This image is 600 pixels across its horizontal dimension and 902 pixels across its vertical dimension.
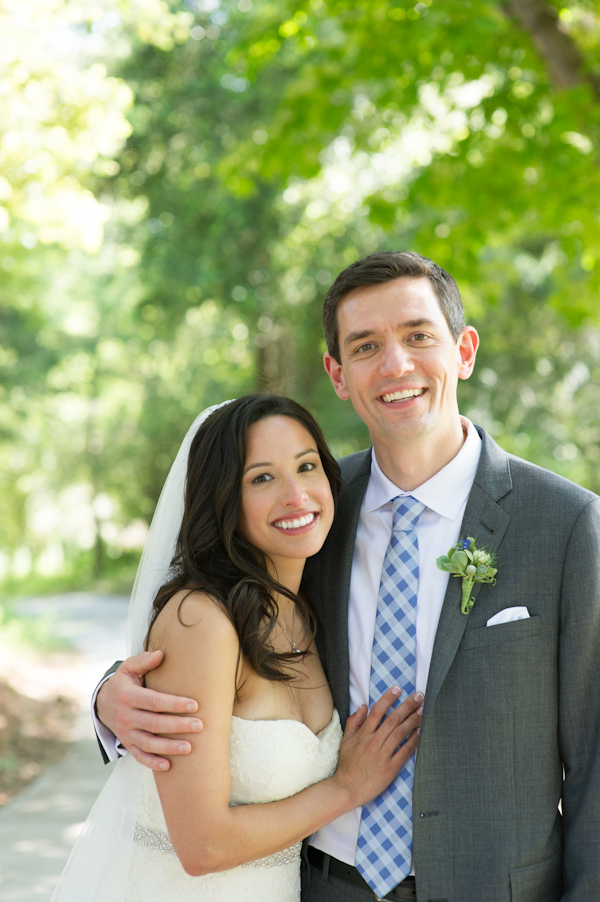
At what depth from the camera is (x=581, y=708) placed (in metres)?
2.35

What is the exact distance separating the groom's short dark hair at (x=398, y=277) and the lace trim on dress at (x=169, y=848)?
168cm

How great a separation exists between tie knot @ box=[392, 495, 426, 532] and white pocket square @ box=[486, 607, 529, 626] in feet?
1.41

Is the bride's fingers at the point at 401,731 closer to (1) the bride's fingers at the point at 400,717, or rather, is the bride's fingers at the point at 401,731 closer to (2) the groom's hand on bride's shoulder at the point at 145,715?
(1) the bride's fingers at the point at 400,717

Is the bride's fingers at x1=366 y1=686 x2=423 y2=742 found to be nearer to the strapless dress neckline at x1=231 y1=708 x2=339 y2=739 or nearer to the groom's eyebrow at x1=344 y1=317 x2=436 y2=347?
the strapless dress neckline at x1=231 y1=708 x2=339 y2=739

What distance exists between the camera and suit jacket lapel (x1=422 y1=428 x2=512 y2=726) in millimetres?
2400

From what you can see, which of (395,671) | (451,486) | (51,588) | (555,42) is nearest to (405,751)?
(395,671)

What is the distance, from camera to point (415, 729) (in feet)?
8.22

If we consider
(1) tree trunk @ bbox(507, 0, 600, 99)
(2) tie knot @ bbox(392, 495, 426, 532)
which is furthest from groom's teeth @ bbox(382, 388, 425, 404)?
(1) tree trunk @ bbox(507, 0, 600, 99)

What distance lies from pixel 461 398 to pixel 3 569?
27331mm

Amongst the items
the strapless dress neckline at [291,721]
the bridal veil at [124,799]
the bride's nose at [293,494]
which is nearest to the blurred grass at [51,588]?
the bridal veil at [124,799]

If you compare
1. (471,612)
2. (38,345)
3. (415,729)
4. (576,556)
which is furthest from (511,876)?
(38,345)

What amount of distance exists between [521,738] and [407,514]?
77cm

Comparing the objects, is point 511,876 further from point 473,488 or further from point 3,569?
point 3,569

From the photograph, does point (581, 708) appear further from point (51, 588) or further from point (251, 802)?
point (51, 588)
